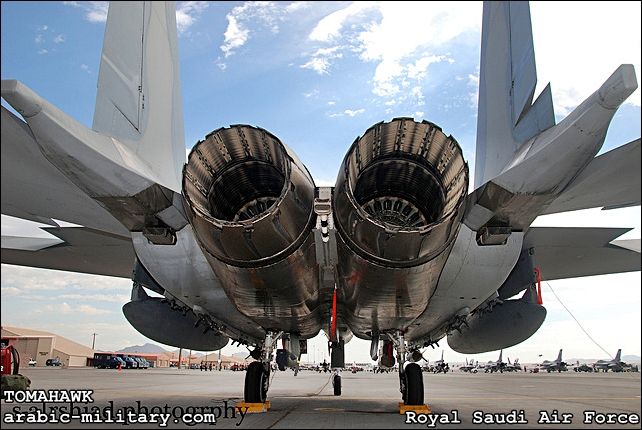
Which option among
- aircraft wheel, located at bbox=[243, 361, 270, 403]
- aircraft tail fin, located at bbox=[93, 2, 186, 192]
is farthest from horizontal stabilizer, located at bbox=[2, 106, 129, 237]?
aircraft wheel, located at bbox=[243, 361, 270, 403]

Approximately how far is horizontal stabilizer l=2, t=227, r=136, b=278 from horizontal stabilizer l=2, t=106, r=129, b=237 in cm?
171

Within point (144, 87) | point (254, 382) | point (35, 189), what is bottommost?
point (254, 382)

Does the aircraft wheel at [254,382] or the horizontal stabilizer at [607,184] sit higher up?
the horizontal stabilizer at [607,184]

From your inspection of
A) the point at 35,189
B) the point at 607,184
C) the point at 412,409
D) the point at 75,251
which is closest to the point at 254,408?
the point at 412,409

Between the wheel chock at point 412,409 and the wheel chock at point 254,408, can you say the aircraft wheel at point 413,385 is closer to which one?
the wheel chock at point 412,409

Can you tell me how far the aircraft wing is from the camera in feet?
19.3

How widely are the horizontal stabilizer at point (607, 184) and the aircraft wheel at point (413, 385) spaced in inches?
89.9

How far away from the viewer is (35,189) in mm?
3439

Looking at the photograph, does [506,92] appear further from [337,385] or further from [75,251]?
[337,385]

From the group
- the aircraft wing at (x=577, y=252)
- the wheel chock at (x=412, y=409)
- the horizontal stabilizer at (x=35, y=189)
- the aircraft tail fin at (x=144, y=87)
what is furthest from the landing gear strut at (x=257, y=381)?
the aircraft wing at (x=577, y=252)

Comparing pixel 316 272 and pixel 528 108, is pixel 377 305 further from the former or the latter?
pixel 528 108

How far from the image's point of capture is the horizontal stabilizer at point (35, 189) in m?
2.70

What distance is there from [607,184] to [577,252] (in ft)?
12.2

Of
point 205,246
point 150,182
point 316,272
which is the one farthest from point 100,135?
point 316,272
